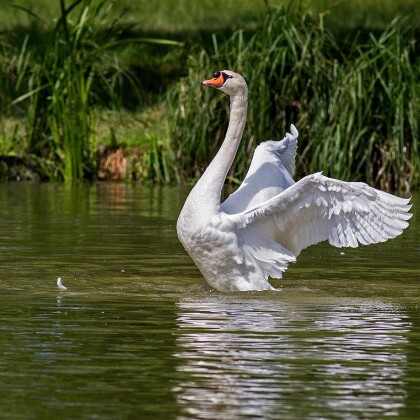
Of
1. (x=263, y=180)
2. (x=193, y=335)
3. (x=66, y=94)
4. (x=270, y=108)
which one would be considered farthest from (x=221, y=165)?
(x=66, y=94)

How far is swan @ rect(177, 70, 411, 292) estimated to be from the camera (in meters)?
9.38

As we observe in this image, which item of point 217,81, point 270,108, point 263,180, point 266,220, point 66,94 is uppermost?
point 66,94

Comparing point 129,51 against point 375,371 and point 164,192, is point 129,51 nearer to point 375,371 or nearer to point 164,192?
point 164,192

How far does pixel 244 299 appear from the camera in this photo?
9.23 m

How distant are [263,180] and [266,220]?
1.47ft

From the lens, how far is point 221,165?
9.85 meters

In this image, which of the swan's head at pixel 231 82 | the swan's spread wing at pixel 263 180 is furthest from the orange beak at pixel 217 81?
the swan's spread wing at pixel 263 180

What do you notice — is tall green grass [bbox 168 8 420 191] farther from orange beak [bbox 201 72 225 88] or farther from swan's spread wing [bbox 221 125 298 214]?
orange beak [bbox 201 72 225 88]

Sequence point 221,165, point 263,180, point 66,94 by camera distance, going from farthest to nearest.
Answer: point 66,94 → point 263,180 → point 221,165

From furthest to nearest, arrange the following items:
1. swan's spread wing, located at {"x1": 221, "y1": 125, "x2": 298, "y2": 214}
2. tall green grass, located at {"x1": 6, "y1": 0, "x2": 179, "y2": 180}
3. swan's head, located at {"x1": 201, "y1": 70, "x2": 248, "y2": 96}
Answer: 1. tall green grass, located at {"x1": 6, "y1": 0, "x2": 179, "y2": 180}
2. swan's head, located at {"x1": 201, "y1": 70, "x2": 248, "y2": 96}
3. swan's spread wing, located at {"x1": 221, "y1": 125, "x2": 298, "y2": 214}

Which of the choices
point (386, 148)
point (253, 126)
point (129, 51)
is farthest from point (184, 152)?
point (129, 51)

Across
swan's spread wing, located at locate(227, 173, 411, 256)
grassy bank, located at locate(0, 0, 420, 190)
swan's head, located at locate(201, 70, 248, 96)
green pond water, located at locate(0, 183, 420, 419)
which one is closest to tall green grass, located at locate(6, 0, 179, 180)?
grassy bank, located at locate(0, 0, 420, 190)

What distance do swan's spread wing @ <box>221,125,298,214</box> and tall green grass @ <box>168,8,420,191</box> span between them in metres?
7.78

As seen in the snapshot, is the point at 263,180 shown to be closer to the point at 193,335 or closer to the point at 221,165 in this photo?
the point at 221,165
